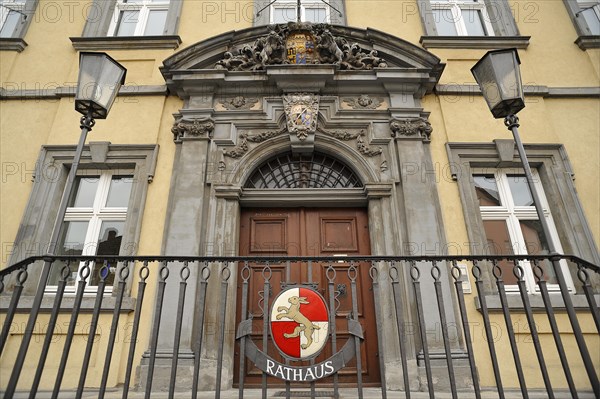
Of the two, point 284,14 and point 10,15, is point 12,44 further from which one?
point 284,14

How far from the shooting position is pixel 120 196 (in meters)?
6.08

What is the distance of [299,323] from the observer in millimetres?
3199

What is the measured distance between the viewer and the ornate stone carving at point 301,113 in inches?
240

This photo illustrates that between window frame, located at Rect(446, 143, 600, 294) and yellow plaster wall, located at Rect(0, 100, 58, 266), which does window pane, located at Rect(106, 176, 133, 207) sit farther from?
window frame, located at Rect(446, 143, 600, 294)

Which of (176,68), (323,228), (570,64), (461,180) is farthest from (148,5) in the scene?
(570,64)

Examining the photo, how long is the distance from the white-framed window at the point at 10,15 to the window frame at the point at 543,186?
8311mm

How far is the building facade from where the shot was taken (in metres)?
5.09

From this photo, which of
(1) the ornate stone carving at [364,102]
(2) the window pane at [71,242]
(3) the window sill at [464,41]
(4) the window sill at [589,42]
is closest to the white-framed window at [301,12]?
(3) the window sill at [464,41]

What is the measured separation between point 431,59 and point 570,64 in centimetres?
281

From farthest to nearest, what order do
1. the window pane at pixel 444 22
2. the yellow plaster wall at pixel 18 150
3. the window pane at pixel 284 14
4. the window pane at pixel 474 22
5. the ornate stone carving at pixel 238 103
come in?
the window pane at pixel 284 14, the window pane at pixel 474 22, the window pane at pixel 444 22, the ornate stone carving at pixel 238 103, the yellow plaster wall at pixel 18 150

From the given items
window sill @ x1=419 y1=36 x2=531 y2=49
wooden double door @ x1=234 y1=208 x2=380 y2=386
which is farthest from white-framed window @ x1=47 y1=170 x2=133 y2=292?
window sill @ x1=419 y1=36 x2=531 y2=49

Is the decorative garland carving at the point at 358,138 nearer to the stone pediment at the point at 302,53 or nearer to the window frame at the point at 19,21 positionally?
the stone pediment at the point at 302,53

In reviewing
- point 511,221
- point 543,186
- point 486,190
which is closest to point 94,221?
point 486,190

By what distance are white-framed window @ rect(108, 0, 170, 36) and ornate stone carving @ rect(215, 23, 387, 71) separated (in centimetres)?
204
